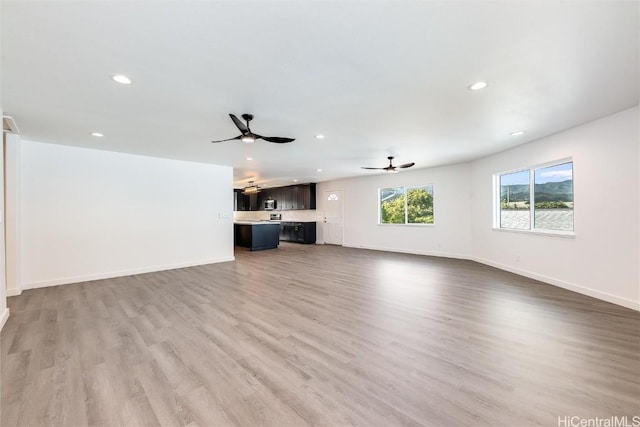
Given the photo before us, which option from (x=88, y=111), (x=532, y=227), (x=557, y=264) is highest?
(x=88, y=111)

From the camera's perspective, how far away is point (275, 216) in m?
12.5

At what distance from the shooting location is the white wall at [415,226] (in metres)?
7.07

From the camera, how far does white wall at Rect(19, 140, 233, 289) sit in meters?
4.57

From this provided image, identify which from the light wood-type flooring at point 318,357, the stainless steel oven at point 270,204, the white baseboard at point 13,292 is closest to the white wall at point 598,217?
the light wood-type flooring at point 318,357

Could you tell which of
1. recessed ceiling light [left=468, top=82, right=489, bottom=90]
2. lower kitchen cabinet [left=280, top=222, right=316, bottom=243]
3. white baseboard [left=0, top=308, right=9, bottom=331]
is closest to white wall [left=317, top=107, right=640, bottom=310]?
recessed ceiling light [left=468, top=82, right=489, bottom=90]

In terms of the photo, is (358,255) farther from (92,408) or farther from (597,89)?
(92,408)

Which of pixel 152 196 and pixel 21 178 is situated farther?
pixel 152 196

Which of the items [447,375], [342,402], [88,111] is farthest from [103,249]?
[447,375]

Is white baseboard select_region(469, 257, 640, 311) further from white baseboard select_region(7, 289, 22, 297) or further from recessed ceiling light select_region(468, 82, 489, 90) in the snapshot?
white baseboard select_region(7, 289, 22, 297)

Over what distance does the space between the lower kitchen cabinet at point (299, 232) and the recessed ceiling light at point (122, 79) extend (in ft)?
28.2

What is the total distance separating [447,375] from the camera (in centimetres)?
204

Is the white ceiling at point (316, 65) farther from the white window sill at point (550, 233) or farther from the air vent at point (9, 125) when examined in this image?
the white window sill at point (550, 233)

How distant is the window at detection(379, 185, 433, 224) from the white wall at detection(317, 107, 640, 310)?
1.06 ft

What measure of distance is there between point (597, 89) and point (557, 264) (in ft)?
9.48
